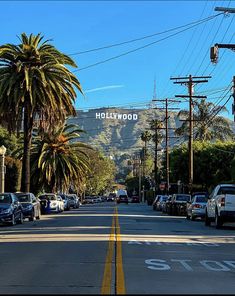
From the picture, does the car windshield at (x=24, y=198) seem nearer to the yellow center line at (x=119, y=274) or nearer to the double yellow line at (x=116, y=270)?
the double yellow line at (x=116, y=270)

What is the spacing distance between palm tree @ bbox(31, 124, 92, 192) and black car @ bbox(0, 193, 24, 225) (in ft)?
93.7

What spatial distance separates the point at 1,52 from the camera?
1457 inches

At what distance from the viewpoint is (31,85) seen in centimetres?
3719

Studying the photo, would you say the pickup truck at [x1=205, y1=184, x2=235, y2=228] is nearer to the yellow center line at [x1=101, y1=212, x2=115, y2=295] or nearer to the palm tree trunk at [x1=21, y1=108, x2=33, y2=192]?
the yellow center line at [x1=101, y1=212, x2=115, y2=295]

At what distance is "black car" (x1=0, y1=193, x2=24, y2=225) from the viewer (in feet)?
86.4

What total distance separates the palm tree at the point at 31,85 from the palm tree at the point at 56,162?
1742 cm

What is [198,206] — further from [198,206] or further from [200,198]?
[200,198]

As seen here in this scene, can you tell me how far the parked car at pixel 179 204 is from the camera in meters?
42.1

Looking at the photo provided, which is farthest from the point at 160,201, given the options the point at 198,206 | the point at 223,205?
the point at 223,205

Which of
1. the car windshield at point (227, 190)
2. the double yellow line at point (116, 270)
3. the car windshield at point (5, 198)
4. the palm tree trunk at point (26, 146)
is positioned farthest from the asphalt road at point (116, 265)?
the palm tree trunk at point (26, 146)

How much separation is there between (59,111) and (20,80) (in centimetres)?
375

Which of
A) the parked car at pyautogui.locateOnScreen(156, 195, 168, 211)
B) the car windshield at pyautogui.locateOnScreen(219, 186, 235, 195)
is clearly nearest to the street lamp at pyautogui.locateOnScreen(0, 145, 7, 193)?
the car windshield at pyautogui.locateOnScreen(219, 186, 235, 195)

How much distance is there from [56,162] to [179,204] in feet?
64.3

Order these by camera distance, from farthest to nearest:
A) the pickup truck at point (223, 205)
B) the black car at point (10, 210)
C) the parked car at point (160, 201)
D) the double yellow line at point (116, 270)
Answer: the parked car at point (160, 201) → the black car at point (10, 210) → the pickup truck at point (223, 205) → the double yellow line at point (116, 270)
